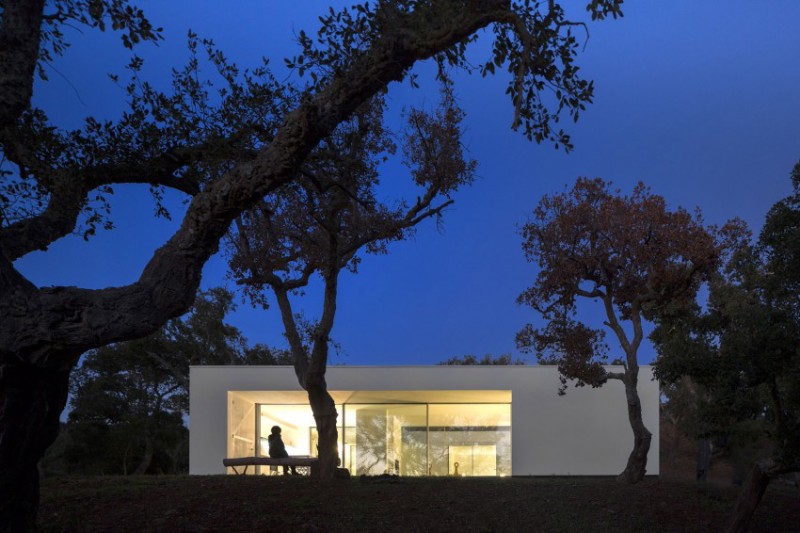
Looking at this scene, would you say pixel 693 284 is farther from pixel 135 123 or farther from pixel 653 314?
pixel 135 123

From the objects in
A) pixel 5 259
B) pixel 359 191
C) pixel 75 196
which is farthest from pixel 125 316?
pixel 359 191

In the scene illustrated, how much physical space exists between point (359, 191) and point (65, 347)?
6.03 metres

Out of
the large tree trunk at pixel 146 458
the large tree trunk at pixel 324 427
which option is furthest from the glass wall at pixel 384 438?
the large tree trunk at pixel 146 458

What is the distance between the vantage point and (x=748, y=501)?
9914mm

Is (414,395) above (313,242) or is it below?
below

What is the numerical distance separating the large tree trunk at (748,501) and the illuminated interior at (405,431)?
1357 cm

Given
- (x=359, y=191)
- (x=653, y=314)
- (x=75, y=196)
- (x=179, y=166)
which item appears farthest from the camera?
(x=653, y=314)

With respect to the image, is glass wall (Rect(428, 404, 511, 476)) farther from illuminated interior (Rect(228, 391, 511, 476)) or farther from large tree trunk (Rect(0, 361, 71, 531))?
large tree trunk (Rect(0, 361, 71, 531))

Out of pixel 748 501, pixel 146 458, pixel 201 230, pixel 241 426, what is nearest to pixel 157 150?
pixel 201 230

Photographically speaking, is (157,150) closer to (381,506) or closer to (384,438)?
(381,506)

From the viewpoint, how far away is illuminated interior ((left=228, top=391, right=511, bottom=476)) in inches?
941

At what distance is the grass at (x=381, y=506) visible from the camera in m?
8.78

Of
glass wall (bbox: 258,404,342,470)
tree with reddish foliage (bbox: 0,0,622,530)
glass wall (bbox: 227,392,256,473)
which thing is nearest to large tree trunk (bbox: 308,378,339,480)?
tree with reddish foliage (bbox: 0,0,622,530)

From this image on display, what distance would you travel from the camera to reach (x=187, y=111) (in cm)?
904
